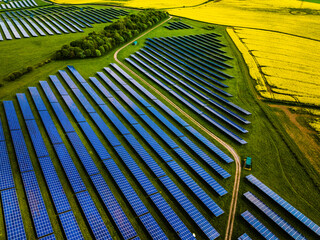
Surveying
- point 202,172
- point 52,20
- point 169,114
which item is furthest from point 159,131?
point 52,20

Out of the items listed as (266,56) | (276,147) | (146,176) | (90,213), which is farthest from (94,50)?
(266,56)

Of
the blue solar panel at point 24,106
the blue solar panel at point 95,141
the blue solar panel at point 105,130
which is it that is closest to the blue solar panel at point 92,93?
the blue solar panel at point 105,130

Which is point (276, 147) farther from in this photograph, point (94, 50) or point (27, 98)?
point (94, 50)

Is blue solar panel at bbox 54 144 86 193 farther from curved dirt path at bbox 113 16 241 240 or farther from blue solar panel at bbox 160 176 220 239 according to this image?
curved dirt path at bbox 113 16 241 240

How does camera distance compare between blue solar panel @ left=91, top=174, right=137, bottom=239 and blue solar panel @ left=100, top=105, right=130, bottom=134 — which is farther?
blue solar panel @ left=100, top=105, right=130, bottom=134

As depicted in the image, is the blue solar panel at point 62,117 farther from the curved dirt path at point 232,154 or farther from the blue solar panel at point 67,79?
the curved dirt path at point 232,154

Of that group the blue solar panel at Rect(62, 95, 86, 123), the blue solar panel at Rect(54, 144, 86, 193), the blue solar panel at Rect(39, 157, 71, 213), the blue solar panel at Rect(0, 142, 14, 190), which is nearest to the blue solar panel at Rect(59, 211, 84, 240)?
the blue solar panel at Rect(39, 157, 71, 213)

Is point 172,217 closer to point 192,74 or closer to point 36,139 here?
point 36,139
